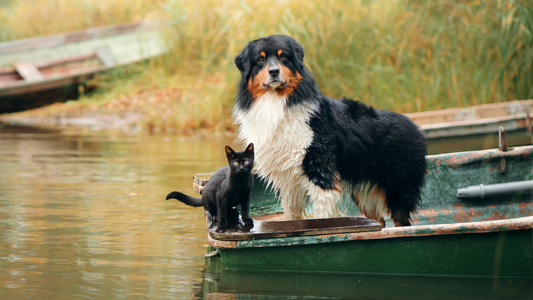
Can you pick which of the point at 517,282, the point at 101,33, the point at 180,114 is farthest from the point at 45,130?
the point at 517,282

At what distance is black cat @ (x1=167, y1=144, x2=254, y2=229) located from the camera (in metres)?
3.90

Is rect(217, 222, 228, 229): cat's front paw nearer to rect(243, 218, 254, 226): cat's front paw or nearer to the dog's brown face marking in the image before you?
rect(243, 218, 254, 226): cat's front paw

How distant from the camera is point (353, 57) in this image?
36.3 feet

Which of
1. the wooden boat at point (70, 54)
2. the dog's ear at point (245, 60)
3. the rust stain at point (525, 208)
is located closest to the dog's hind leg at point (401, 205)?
the rust stain at point (525, 208)

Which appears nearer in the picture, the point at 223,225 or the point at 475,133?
the point at 223,225

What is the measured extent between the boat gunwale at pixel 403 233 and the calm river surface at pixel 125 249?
0.24 meters

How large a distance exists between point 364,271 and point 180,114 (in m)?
9.70

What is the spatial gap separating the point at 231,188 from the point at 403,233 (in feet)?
3.83

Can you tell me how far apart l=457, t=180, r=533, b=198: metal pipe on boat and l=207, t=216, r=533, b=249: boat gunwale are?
40.2 inches

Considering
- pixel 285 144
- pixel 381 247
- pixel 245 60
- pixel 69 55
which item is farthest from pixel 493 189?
pixel 69 55

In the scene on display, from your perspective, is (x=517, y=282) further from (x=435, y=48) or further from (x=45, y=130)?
(x=45, y=130)

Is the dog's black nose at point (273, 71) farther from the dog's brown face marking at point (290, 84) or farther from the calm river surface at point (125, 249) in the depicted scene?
the calm river surface at point (125, 249)

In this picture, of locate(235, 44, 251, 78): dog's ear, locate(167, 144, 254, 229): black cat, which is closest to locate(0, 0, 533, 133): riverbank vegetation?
locate(235, 44, 251, 78): dog's ear

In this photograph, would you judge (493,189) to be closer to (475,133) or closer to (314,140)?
(314,140)
